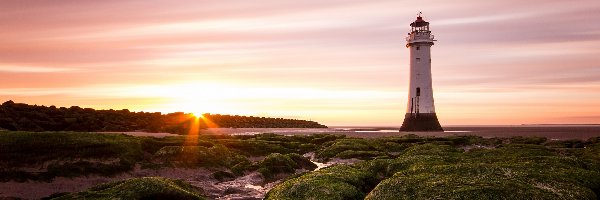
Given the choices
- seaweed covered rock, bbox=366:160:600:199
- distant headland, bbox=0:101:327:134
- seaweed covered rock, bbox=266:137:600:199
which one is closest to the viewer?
seaweed covered rock, bbox=366:160:600:199

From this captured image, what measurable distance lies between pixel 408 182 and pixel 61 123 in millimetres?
41035

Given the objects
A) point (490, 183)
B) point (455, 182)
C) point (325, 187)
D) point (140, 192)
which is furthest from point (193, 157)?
point (490, 183)

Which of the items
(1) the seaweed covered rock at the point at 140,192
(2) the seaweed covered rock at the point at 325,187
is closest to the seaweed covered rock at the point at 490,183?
(2) the seaweed covered rock at the point at 325,187

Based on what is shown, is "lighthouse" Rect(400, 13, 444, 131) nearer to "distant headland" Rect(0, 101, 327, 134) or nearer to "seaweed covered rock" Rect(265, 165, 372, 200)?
"distant headland" Rect(0, 101, 327, 134)

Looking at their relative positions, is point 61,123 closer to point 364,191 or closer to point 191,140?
point 191,140

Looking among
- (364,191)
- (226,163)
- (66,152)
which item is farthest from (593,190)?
(66,152)

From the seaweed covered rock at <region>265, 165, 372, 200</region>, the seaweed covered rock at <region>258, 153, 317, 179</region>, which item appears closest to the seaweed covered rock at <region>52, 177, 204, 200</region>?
the seaweed covered rock at <region>265, 165, 372, 200</region>

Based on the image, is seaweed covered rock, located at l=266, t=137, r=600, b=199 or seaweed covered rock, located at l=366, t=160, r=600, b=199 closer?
seaweed covered rock, located at l=366, t=160, r=600, b=199

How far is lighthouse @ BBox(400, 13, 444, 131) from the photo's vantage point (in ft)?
222

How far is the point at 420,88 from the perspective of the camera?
67938 mm

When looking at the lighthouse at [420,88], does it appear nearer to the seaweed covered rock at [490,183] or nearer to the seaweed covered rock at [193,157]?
the seaweed covered rock at [193,157]

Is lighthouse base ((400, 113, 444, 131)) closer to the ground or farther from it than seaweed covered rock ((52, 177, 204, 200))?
farther from it

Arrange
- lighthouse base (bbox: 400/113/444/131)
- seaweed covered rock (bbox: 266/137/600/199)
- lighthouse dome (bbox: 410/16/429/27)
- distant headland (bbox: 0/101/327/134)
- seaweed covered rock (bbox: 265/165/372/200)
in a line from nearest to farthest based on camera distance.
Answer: seaweed covered rock (bbox: 266/137/600/199)
seaweed covered rock (bbox: 265/165/372/200)
distant headland (bbox: 0/101/327/134)
lighthouse base (bbox: 400/113/444/131)
lighthouse dome (bbox: 410/16/429/27)

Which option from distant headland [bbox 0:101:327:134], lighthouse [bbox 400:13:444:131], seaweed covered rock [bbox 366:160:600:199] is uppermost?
lighthouse [bbox 400:13:444:131]
